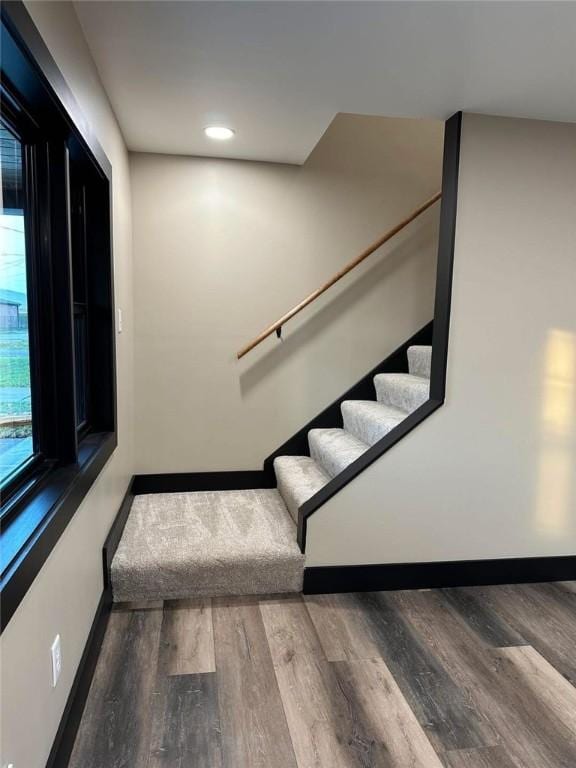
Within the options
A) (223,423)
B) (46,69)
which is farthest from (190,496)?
(46,69)

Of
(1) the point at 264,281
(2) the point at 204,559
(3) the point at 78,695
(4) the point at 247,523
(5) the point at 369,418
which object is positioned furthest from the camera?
(1) the point at 264,281

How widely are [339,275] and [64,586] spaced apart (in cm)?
224

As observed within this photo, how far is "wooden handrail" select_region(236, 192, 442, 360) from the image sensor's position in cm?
310

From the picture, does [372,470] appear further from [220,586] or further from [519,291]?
[519,291]

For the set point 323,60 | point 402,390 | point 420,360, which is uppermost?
point 323,60

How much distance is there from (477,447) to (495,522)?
0.39 m

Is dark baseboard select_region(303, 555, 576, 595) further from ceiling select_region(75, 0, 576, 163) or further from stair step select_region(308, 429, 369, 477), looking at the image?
ceiling select_region(75, 0, 576, 163)

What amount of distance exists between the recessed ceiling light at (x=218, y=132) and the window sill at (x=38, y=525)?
5.57ft

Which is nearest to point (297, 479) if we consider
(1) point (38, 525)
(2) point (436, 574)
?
(2) point (436, 574)

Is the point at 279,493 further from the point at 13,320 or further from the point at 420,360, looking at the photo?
the point at 13,320

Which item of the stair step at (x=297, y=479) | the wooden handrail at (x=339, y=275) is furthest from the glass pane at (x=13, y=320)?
the wooden handrail at (x=339, y=275)

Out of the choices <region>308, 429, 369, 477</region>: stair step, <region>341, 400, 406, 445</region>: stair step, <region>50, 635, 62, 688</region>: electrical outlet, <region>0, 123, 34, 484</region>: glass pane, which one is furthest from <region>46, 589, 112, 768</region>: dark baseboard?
<region>341, 400, 406, 445</region>: stair step

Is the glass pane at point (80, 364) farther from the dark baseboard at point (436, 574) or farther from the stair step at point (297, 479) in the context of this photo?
the dark baseboard at point (436, 574)

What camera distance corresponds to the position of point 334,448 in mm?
2889
